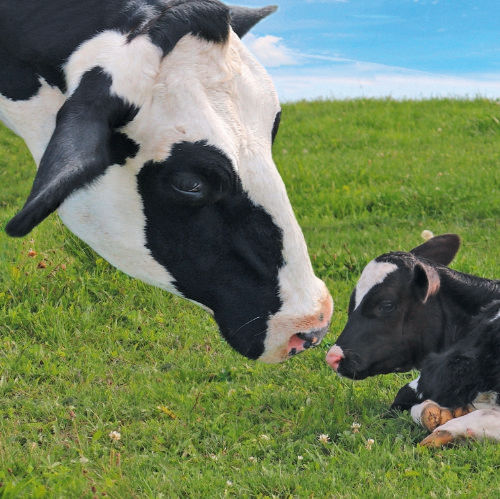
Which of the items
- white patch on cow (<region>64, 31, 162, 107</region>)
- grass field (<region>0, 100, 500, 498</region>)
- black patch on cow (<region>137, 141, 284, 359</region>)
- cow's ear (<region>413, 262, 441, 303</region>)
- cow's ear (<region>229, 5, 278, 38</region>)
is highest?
white patch on cow (<region>64, 31, 162, 107</region>)

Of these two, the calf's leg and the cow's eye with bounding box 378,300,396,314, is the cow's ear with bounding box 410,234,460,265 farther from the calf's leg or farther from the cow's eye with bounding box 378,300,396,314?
the calf's leg

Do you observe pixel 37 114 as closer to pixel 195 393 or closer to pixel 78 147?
pixel 78 147

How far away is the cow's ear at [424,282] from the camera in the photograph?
571cm

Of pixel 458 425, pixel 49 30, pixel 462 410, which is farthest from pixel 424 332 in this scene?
pixel 49 30

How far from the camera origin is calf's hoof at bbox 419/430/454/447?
4785 mm

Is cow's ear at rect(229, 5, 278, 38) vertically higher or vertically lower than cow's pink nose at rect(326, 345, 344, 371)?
A: higher

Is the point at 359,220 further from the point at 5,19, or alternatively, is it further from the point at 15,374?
the point at 5,19

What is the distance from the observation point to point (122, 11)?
3.30 meters

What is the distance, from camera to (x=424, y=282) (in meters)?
5.74

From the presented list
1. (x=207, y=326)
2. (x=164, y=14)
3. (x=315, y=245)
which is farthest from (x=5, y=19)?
(x=315, y=245)

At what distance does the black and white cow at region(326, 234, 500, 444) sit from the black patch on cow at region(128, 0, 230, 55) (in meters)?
2.83

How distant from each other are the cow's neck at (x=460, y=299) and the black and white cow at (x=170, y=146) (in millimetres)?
2411

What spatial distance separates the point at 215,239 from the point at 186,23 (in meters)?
0.89

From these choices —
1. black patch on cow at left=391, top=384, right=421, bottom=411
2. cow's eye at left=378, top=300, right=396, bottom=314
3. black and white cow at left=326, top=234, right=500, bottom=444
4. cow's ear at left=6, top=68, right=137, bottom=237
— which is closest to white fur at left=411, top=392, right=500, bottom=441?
black and white cow at left=326, top=234, right=500, bottom=444
